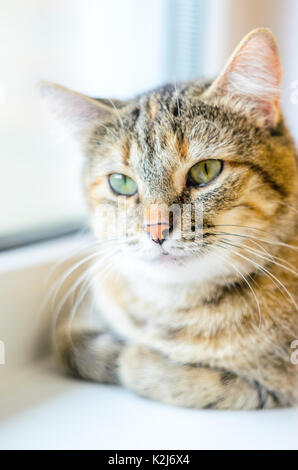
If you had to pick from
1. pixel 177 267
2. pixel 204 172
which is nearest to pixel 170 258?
pixel 177 267

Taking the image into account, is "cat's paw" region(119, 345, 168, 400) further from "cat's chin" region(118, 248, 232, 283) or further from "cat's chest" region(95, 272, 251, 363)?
"cat's chin" region(118, 248, 232, 283)

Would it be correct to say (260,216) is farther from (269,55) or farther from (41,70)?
(41,70)

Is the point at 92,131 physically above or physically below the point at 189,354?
above

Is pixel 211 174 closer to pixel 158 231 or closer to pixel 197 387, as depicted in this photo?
pixel 158 231

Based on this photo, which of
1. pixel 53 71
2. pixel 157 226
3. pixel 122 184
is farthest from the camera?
pixel 53 71

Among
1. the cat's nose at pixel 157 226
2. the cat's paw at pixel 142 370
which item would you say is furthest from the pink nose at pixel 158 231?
the cat's paw at pixel 142 370

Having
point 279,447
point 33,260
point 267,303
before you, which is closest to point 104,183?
point 33,260
